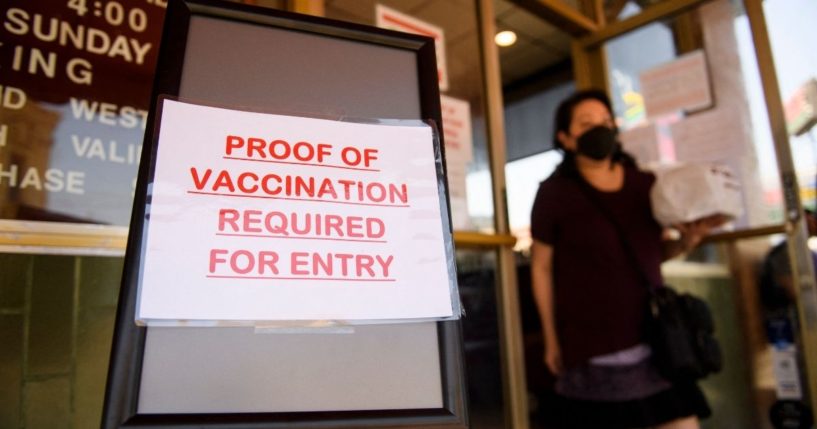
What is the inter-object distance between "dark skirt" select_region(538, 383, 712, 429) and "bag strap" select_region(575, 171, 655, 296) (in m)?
0.28

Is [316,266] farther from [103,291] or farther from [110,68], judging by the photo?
[110,68]

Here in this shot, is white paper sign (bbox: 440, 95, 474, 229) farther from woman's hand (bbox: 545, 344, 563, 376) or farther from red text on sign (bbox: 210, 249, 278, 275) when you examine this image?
red text on sign (bbox: 210, 249, 278, 275)

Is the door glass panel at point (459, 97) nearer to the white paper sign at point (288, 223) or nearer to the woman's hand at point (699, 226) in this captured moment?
the woman's hand at point (699, 226)

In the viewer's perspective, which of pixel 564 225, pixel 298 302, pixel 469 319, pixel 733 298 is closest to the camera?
pixel 298 302

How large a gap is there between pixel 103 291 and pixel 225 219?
0.64m

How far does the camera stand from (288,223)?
72 centimetres

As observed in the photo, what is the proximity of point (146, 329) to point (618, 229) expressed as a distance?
1324 mm

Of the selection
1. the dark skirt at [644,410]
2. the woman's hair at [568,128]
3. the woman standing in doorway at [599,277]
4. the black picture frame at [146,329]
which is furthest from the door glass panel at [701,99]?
the black picture frame at [146,329]

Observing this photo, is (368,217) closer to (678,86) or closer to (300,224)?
(300,224)

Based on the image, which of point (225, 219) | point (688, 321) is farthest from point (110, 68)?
point (688, 321)

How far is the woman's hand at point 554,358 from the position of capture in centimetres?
167

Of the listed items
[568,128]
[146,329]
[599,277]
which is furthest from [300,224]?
[568,128]

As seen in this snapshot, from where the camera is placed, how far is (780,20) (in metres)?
2.10

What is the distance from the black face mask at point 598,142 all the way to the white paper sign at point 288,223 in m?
1.01
